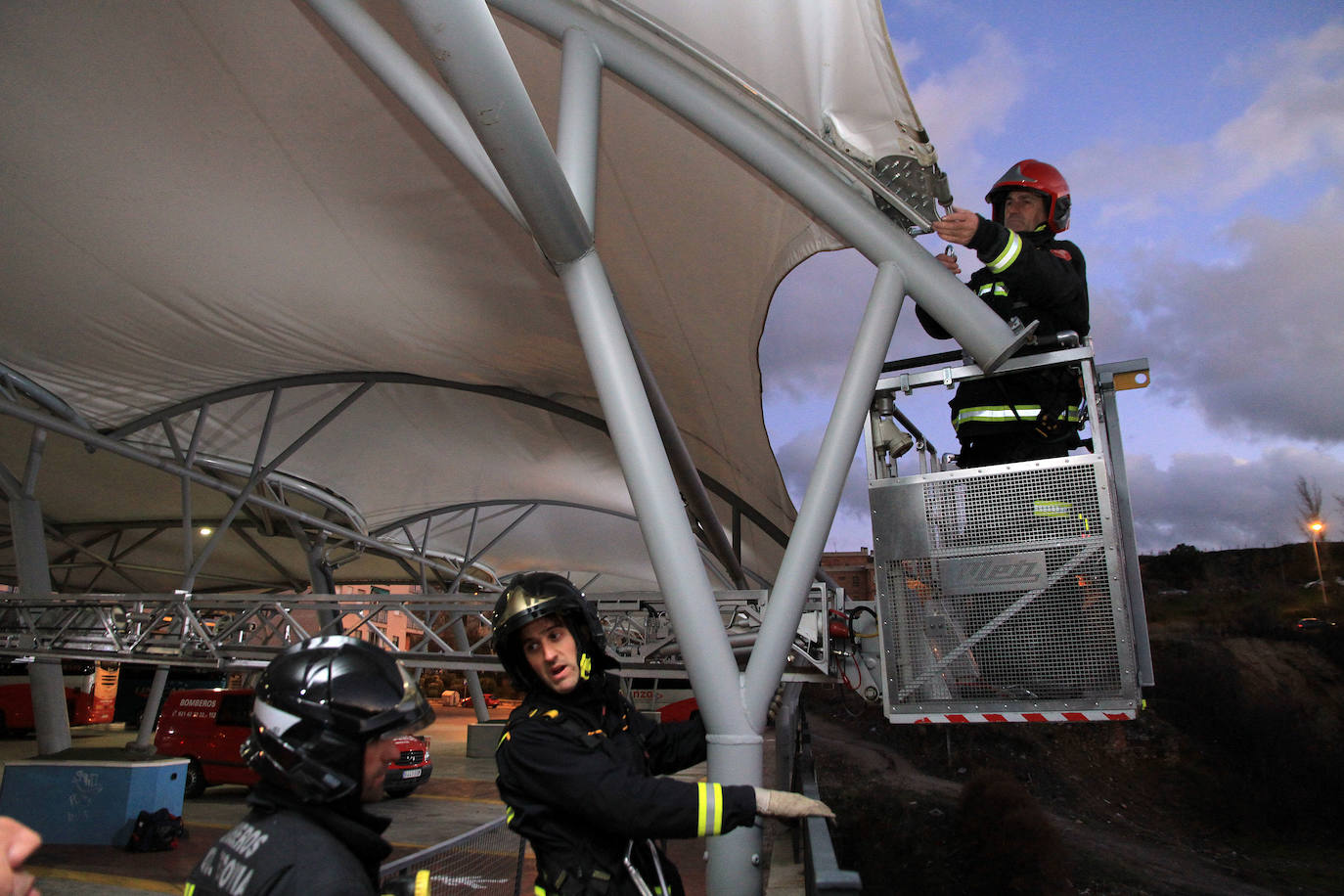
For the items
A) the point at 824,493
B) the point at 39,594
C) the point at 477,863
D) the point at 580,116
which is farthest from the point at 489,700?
the point at 580,116

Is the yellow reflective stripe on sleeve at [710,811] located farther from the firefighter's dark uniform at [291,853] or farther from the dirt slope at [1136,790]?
the dirt slope at [1136,790]

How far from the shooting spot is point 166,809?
8.94m

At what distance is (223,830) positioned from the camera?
1012 centimetres

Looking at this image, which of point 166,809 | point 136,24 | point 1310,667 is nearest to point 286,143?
point 136,24

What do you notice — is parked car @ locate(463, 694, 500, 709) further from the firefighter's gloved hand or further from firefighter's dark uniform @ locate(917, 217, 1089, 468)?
the firefighter's gloved hand

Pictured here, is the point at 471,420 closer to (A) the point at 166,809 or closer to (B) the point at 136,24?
(A) the point at 166,809

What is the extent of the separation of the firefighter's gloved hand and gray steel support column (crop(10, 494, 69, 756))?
12.7 meters

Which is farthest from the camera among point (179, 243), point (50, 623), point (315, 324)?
point (50, 623)

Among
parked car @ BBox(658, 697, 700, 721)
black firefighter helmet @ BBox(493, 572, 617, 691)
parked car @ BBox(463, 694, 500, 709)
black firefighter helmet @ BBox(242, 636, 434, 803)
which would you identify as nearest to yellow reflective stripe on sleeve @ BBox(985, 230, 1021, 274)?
black firefighter helmet @ BBox(493, 572, 617, 691)

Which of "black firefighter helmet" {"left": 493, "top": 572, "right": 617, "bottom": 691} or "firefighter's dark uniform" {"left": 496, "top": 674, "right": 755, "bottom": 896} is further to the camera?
"black firefighter helmet" {"left": 493, "top": 572, "right": 617, "bottom": 691}

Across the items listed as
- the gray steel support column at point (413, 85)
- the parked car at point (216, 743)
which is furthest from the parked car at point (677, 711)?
the gray steel support column at point (413, 85)

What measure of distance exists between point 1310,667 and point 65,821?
3670cm

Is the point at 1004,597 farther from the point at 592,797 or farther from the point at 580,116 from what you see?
the point at 580,116

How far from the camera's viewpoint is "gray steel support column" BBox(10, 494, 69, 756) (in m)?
11.4
